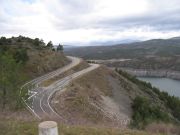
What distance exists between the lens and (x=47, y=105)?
136 feet

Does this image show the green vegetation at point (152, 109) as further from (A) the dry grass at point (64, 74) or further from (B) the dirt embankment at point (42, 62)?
(B) the dirt embankment at point (42, 62)

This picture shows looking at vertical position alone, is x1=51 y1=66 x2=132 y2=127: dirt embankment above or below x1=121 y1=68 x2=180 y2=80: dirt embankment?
above

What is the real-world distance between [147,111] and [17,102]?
94.6 ft

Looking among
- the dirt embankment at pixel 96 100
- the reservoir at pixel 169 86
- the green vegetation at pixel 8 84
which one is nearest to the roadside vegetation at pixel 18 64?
the green vegetation at pixel 8 84

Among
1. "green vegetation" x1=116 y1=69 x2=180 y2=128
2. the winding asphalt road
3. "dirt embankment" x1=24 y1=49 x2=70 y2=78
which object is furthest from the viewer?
"dirt embankment" x1=24 y1=49 x2=70 y2=78

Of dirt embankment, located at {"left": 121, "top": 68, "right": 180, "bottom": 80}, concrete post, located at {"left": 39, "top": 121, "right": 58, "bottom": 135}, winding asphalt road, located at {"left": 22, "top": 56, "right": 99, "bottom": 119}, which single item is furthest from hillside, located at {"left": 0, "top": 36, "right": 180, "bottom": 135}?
dirt embankment, located at {"left": 121, "top": 68, "right": 180, "bottom": 80}

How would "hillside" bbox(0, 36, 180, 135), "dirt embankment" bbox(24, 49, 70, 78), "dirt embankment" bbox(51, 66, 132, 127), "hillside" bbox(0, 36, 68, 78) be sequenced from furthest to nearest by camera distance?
"dirt embankment" bbox(24, 49, 70, 78)
"hillside" bbox(0, 36, 68, 78)
"dirt embankment" bbox(51, 66, 132, 127)
"hillside" bbox(0, 36, 180, 135)

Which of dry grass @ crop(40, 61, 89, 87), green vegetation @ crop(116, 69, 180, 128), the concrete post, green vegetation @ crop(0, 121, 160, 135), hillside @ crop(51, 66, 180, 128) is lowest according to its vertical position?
green vegetation @ crop(116, 69, 180, 128)

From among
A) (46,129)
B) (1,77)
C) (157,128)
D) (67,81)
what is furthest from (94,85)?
(46,129)

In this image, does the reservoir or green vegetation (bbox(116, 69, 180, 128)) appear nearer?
green vegetation (bbox(116, 69, 180, 128))

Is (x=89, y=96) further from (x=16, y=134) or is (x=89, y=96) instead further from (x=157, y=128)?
(x=16, y=134)

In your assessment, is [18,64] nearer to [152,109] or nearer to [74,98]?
[74,98]

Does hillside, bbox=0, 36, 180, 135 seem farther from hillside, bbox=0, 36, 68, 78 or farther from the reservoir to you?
the reservoir

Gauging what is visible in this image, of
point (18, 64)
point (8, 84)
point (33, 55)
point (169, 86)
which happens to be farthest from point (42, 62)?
A: point (169, 86)
